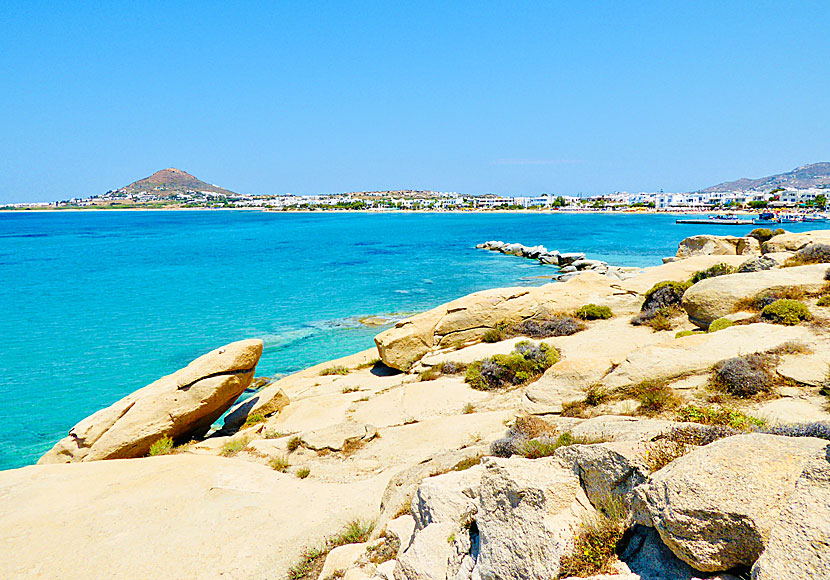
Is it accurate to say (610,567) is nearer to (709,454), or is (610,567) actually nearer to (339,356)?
(709,454)

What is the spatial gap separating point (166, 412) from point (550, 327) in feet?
44.6

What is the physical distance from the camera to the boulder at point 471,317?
17828mm

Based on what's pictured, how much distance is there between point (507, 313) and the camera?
19.4 m

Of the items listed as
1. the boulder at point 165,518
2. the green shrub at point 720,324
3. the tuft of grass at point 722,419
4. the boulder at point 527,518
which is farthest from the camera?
the green shrub at point 720,324

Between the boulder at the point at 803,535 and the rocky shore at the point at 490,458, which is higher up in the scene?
the boulder at the point at 803,535

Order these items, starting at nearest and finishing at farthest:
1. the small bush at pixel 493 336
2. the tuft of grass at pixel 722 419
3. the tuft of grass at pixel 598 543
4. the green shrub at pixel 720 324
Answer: the tuft of grass at pixel 598 543 → the tuft of grass at pixel 722 419 → the green shrub at pixel 720 324 → the small bush at pixel 493 336

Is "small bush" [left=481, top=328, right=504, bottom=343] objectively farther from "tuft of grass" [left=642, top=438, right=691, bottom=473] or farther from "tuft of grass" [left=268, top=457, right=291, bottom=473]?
"tuft of grass" [left=642, top=438, right=691, bottom=473]

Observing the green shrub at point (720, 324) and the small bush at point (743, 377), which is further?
the green shrub at point (720, 324)

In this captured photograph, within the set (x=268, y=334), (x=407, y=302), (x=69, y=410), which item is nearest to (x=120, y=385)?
(x=69, y=410)

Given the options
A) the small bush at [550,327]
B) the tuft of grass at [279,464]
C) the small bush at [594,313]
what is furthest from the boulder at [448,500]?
the small bush at [594,313]

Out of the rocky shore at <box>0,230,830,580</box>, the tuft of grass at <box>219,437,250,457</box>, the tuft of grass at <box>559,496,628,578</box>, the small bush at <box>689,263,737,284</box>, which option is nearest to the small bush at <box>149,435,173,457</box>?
the rocky shore at <box>0,230,830,580</box>

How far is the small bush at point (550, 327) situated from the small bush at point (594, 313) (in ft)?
2.49

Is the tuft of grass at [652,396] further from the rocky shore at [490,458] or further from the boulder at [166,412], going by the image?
the boulder at [166,412]

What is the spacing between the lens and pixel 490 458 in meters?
5.86
